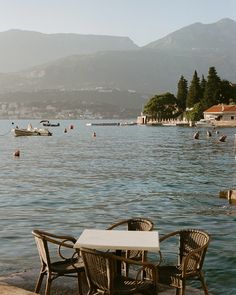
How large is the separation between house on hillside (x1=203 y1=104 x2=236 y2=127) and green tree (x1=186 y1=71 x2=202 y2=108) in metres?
7.99

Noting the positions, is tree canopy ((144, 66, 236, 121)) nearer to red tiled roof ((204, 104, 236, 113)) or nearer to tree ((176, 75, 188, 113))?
tree ((176, 75, 188, 113))

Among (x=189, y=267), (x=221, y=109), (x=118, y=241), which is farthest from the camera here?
(x=221, y=109)

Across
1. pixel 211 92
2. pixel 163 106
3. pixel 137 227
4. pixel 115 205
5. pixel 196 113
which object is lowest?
pixel 115 205

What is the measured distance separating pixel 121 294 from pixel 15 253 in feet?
22.9

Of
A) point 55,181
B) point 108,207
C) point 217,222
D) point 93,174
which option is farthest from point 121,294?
point 93,174

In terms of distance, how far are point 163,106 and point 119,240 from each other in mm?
183660

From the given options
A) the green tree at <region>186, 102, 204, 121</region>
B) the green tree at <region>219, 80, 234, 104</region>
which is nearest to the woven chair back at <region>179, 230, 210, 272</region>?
the green tree at <region>186, 102, 204, 121</region>

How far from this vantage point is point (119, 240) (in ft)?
26.7

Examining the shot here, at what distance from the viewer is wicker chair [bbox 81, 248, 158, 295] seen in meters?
7.22

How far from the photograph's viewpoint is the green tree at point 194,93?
161500 millimetres

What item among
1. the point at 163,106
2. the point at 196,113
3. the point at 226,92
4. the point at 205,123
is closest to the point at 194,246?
the point at 205,123

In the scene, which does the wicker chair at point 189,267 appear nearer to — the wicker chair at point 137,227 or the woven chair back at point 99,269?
the wicker chair at point 137,227

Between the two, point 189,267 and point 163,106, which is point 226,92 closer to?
point 163,106

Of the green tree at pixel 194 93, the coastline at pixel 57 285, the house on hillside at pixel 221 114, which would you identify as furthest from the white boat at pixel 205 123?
the coastline at pixel 57 285
